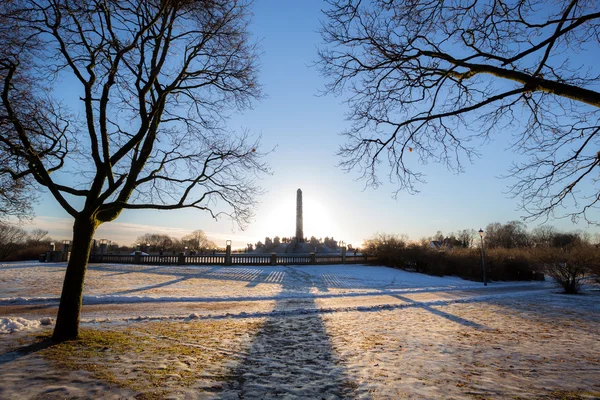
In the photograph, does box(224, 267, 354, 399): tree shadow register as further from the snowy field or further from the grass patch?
the grass patch

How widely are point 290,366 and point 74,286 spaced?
15.4 ft

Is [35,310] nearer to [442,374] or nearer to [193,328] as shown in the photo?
[193,328]

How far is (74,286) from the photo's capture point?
253 inches

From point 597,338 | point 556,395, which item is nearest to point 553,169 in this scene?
point 556,395

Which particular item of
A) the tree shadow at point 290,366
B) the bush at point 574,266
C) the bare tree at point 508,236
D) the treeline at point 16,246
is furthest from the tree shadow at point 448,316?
the bare tree at point 508,236

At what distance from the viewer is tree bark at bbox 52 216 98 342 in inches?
249

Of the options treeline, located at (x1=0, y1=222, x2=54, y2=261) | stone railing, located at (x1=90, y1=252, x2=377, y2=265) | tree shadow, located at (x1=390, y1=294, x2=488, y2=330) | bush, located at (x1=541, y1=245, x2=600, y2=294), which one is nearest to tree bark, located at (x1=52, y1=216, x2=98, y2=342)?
tree shadow, located at (x1=390, y1=294, x2=488, y2=330)

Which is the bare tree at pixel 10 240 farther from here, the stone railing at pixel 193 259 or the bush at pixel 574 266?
the bush at pixel 574 266

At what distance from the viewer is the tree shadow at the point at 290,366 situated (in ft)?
14.2

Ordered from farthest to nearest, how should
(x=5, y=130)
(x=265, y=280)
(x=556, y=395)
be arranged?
1. (x=265, y=280)
2. (x=5, y=130)
3. (x=556, y=395)

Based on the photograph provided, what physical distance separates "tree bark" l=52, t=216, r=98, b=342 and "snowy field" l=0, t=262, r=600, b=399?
345 mm

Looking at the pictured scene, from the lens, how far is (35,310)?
33.4ft

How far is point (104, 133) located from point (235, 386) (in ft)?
19.3

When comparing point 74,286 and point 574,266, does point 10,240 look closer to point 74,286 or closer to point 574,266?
point 74,286
